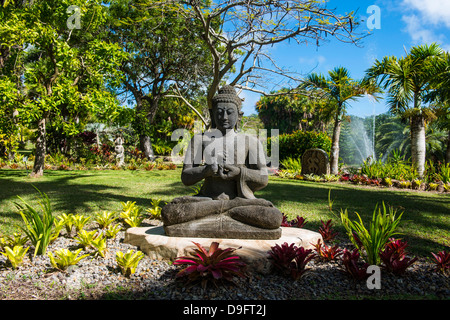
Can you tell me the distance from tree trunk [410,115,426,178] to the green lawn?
3.35m

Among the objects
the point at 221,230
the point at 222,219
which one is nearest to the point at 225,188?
the point at 222,219

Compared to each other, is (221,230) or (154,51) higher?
(154,51)

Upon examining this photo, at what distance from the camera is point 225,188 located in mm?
4133

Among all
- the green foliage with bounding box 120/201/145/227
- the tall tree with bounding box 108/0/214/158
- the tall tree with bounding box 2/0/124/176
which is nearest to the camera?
the green foliage with bounding box 120/201/145/227

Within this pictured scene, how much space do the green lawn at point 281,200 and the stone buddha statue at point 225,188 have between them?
1.86 metres

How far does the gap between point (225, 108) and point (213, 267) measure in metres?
2.13

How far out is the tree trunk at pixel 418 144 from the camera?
11.4m

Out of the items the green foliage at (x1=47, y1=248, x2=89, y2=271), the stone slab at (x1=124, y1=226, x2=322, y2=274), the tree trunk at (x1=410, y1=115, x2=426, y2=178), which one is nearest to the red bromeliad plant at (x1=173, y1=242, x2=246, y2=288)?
the stone slab at (x1=124, y1=226, x2=322, y2=274)

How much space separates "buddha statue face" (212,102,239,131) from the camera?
158 inches

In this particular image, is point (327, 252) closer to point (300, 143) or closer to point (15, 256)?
point (15, 256)

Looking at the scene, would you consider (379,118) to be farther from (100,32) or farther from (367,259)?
(367,259)

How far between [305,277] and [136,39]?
16.4 meters

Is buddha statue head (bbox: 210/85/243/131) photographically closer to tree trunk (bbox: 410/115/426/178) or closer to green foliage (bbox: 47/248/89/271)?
green foliage (bbox: 47/248/89/271)

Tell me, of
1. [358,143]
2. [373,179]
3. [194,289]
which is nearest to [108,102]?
[194,289]
